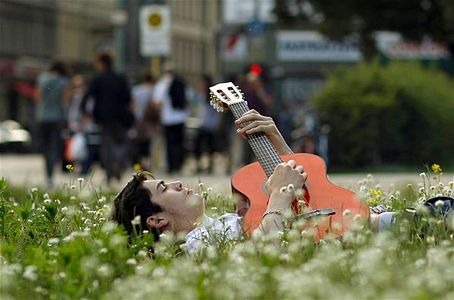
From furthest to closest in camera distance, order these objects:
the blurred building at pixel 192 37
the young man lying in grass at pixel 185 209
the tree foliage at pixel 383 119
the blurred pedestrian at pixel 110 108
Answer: the blurred building at pixel 192 37 < the tree foliage at pixel 383 119 < the blurred pedestrian at pixel 110 108 < the young man lying in grass at pixel 185 209

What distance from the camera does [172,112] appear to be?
24.0 metres

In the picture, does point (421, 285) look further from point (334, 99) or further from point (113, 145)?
point (334, 99)

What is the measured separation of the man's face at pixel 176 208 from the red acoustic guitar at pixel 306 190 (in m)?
0.23

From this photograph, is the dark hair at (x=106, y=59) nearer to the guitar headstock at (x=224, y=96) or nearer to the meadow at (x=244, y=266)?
the guitar headstock at (x=224, y=96)

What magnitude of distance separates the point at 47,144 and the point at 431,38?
19.1 m

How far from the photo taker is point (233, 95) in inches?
306

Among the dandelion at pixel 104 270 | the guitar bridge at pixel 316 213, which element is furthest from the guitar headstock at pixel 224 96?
the dandelion at pixel 104 270

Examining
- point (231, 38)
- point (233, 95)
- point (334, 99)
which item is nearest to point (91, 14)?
point (231, 38)

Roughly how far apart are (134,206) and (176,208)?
0.60 ft

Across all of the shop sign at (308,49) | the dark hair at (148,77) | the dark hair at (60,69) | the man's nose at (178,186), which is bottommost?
the shop sign at (308,49)

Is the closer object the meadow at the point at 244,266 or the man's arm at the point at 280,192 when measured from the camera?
the meadow at the point at 244,266

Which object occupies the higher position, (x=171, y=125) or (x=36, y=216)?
(x=36, y=216)

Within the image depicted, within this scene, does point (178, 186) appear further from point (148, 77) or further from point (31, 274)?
point (148, 77)

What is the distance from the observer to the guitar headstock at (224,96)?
7711 millimetres
